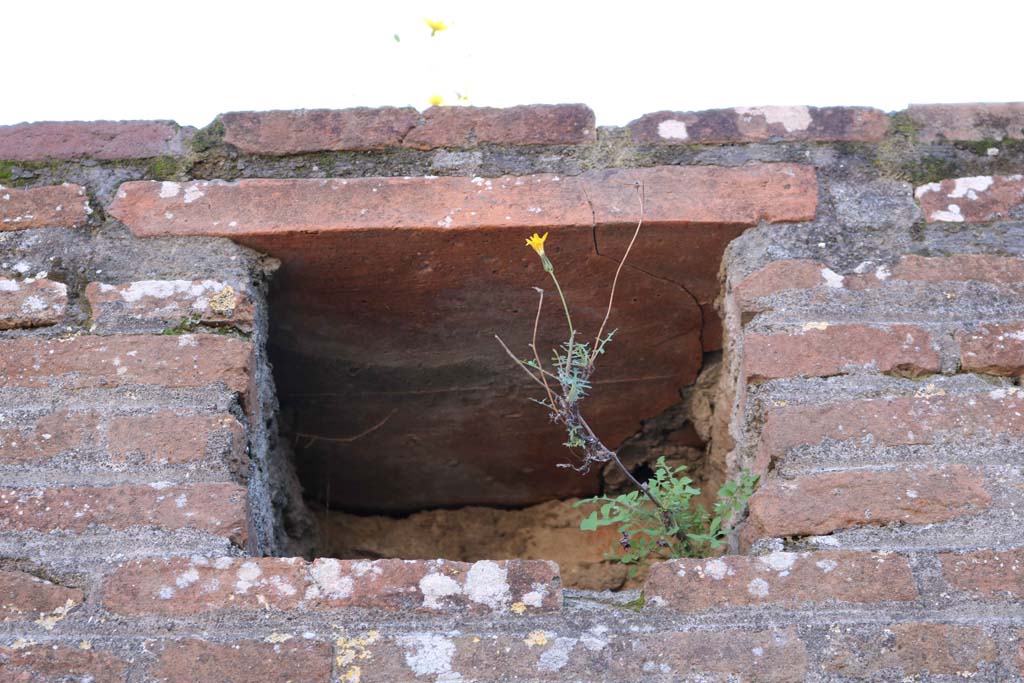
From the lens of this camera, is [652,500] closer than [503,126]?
Yes

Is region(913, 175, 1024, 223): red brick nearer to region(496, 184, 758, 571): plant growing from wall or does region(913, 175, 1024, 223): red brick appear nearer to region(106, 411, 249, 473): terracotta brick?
region(496, 184, 758, 571): plant growing from wall

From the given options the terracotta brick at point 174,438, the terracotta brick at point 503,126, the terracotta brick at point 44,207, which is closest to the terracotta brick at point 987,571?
the terracotta brick at point 503,126

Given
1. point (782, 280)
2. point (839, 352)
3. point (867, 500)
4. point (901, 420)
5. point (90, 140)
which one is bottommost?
point (867, 500)

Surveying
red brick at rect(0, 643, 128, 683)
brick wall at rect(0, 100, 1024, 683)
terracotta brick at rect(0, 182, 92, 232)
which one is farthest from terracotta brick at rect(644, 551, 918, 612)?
terracotta brick at rect(0, 182, 92, 232)

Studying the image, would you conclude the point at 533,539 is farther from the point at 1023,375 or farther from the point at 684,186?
the point at 1023,375

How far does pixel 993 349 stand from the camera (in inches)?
84.7

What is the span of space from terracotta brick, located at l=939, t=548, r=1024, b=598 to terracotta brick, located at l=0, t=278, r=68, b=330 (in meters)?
1.68

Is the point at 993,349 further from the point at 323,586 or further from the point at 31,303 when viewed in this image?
the point at 31,303

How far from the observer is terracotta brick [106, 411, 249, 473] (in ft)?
6.70

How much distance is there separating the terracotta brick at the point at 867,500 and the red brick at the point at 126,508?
3.04 ft

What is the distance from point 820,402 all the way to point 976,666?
21.1 inches

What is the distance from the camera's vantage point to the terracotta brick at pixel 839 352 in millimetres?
2141

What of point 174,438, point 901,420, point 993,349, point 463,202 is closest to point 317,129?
→ point 463,202

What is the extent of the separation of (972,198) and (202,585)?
1.69 m
